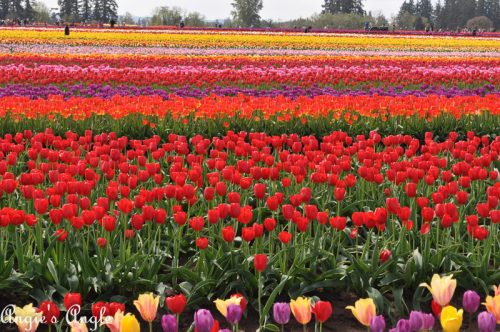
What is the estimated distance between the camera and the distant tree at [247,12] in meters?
79.3

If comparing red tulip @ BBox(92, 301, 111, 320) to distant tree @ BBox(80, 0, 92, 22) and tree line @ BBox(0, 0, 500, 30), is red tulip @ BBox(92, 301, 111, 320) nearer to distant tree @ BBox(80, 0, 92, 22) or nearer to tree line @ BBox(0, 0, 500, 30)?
tree line @ BBox(0, 0, 500, 30)

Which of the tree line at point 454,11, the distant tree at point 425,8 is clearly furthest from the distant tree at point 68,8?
the distant tree at point 425,8

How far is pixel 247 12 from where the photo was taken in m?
79.0

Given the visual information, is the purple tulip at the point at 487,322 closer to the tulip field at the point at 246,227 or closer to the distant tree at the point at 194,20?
the tulip field at the point at 246,227

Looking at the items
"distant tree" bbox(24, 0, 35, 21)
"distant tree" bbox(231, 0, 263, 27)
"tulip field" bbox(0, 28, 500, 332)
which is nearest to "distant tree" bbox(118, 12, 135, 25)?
"distant tree" bbox(24, 0, 35, 21)

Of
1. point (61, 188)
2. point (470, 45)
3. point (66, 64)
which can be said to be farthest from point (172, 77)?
point (470, 45)

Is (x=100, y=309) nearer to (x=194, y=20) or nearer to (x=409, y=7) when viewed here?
(x=194, y=20)

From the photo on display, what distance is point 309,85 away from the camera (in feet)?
45.7

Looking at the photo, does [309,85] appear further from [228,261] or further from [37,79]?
[228,261]

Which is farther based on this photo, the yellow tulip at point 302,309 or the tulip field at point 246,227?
the tulip field at point 246,227

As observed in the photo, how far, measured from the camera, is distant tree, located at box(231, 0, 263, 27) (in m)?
79.3

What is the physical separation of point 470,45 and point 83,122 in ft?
98.7

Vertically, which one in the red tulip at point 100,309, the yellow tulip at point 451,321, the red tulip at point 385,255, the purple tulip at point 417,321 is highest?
the yellow tulip at point 451,321

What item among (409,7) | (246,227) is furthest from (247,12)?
(246,227)
